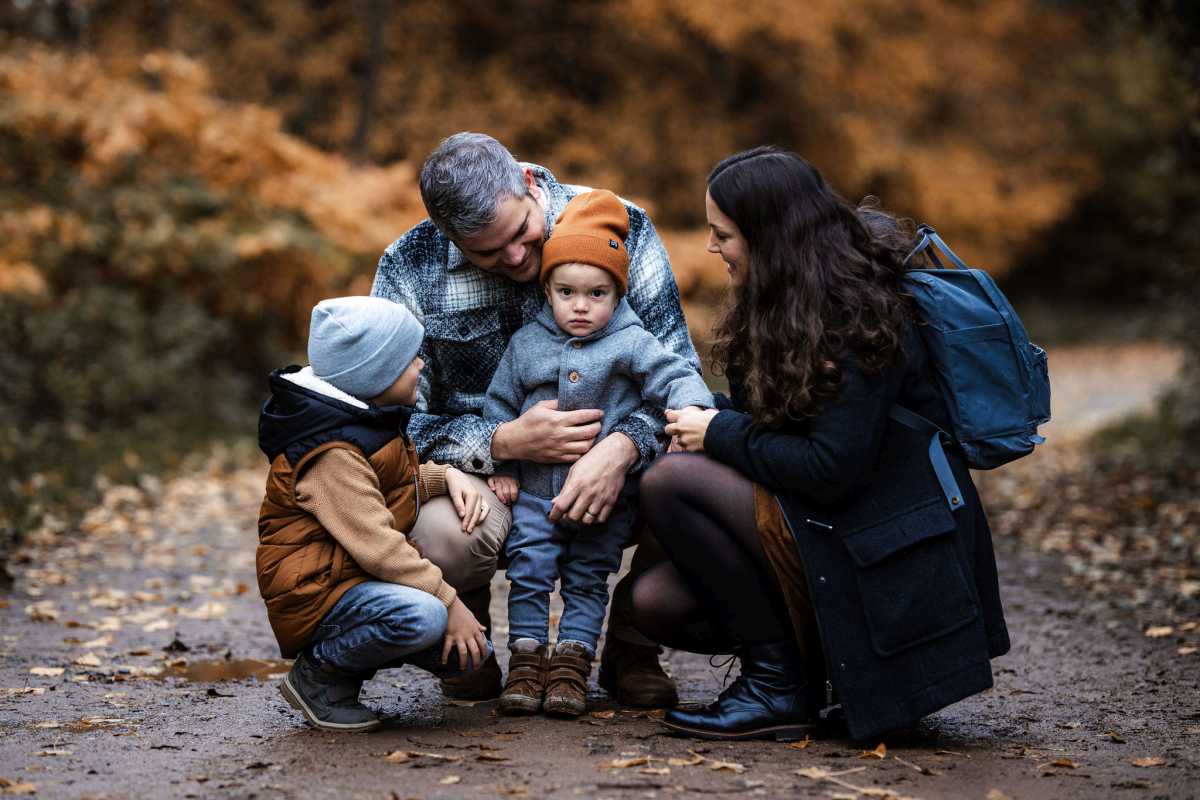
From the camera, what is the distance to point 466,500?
361 centimetres

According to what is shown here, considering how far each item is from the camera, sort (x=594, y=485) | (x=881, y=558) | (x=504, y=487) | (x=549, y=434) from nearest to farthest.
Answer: (x=881, y=558)
(x=594, y=485)
(x=549, y=434)
(x=504, y=487)

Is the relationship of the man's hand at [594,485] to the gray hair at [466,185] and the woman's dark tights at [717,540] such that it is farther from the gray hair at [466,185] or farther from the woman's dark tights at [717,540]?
the gray hair at [466,185]

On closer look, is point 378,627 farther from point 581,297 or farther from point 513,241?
point 513,241

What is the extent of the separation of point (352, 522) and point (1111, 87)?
2148 cm

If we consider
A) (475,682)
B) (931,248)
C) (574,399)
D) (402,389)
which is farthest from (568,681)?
(931,248)

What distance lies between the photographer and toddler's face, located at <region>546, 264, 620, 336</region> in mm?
3588

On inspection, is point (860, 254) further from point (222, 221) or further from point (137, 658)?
point (222, 221)

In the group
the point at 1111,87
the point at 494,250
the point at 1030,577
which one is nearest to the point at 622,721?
the point at 494,250

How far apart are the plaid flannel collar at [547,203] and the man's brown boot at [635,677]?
48.0 inches

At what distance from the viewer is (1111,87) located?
21812 millimetres

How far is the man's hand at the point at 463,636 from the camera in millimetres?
3326

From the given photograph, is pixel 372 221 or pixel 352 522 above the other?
pixel 372 221

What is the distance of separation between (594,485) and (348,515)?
0.67 m

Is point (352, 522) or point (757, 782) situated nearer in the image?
point (757, 782)
